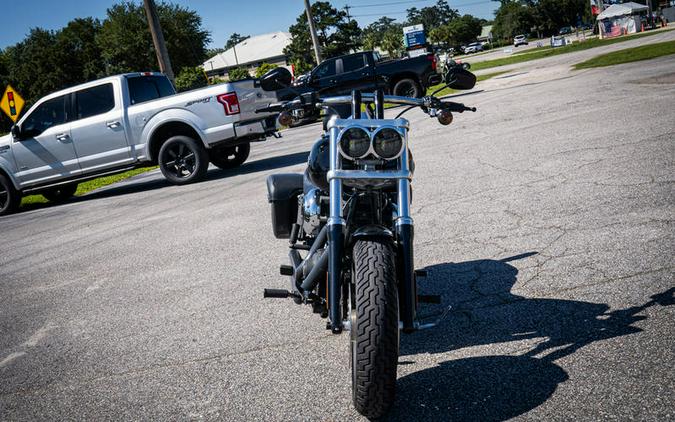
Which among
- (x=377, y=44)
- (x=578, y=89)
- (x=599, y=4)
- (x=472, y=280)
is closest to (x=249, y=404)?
(x=472, y=280)

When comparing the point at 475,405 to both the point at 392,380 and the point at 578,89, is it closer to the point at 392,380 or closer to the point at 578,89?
the point at 392,380

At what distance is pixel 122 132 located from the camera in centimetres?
1105

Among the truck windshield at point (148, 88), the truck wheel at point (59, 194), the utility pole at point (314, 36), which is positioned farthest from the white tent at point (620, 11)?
the truck wheel at point (59, 194)

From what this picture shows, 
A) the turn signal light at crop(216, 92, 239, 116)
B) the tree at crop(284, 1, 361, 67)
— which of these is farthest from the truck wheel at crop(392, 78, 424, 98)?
the tree at crop(284, 1, 361, 67)

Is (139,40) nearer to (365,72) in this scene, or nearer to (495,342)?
(365,72)

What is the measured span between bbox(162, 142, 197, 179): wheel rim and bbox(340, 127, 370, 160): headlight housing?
841 cm

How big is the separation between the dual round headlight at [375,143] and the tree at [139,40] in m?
62.3

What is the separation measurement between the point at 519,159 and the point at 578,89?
756 centimetres

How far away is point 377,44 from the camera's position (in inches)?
4616

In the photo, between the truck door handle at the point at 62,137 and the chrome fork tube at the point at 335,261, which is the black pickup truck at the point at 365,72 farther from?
the chrome fork tube at the point at 335,261

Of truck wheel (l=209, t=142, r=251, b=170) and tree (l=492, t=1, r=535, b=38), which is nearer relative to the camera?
truck wheel (l=209, t=142, r=251, b=170)

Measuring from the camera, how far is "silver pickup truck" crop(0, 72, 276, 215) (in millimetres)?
10758

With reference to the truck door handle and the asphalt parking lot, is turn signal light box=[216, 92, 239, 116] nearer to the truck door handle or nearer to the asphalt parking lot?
the asphalt parking lot

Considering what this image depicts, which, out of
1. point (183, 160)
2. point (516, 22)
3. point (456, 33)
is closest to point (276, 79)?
point (183, 160)
